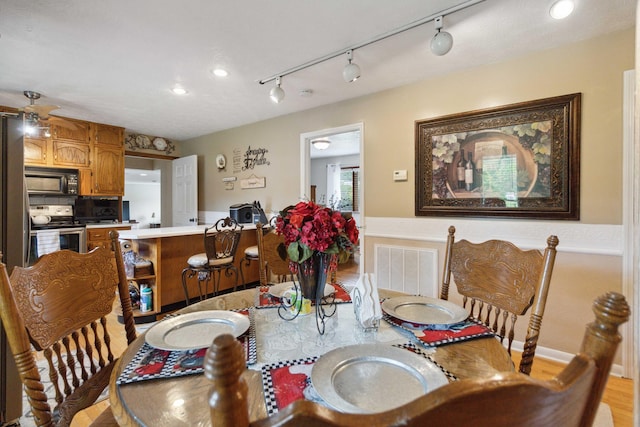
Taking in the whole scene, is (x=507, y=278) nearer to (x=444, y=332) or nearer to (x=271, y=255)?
(x=444, y=332)

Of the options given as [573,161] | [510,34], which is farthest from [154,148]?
[573,161]

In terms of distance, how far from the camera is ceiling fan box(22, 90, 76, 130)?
8.70ft

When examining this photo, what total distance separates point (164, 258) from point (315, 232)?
2.63 metres

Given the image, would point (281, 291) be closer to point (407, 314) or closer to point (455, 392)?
point (407, 314)

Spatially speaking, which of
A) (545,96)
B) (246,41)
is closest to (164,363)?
(246,41)

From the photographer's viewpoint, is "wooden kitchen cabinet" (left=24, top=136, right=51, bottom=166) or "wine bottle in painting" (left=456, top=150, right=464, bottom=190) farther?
"wooden kitchen cabinet" (left=24, top=136, right=51, bottom=166)

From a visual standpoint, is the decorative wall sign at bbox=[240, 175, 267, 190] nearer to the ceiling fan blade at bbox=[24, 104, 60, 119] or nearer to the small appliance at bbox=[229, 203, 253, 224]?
the small appliance at bbox=[229, 203, 253, 224]

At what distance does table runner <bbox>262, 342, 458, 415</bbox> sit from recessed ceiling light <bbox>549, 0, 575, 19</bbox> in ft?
6.87

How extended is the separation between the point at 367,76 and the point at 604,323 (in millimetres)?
2741

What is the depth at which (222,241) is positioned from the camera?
281 cm

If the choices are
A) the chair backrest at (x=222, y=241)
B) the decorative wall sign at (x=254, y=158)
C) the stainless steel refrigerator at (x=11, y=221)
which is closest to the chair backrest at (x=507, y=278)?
the chair backrest at (x=222, y=241)

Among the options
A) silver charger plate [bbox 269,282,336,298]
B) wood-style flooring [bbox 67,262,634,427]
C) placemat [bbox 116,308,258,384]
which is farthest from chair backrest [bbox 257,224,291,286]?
wood-style flooring [bbox 67,262,634,427]

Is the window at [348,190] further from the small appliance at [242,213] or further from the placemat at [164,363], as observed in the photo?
the placemat at [164,363]

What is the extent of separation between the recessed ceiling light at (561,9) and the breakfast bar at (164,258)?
335 cm
